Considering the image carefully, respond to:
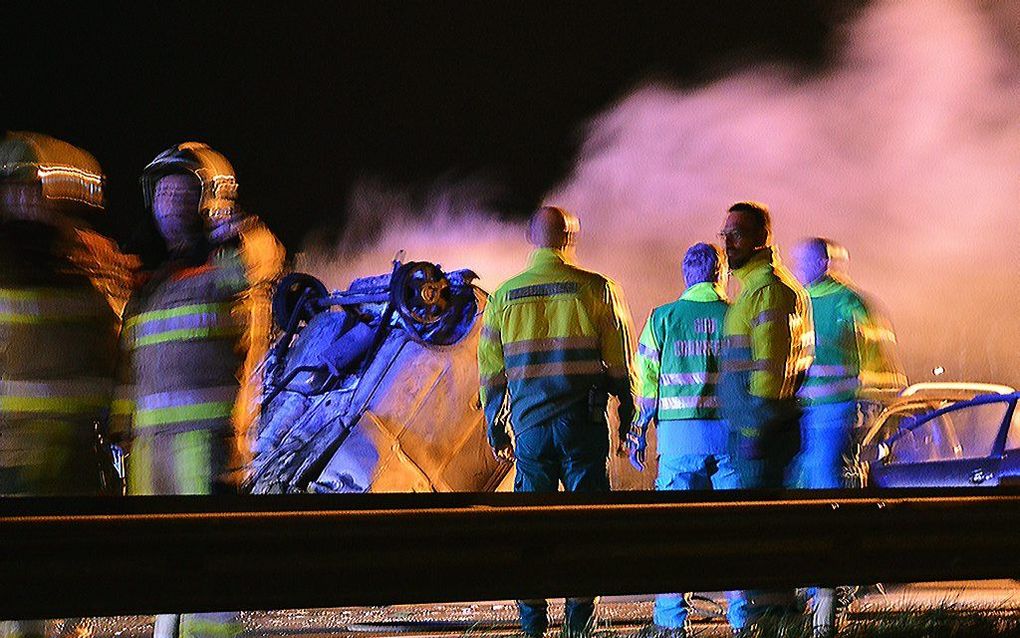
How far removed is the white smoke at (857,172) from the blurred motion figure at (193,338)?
8676 millimetres

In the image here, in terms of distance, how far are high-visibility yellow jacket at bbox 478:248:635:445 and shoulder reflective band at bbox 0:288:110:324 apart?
2068 mm

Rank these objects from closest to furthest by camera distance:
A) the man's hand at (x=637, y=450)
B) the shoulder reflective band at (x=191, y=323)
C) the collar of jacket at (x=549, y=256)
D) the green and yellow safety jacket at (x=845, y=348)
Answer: the shoulder reflective band at (x=191, y=323) < the collar of jacket at (x=549, y=256) < the green and yellow safety jacket at (x=845, y=348) < the man's hand at (x=637, y=450)

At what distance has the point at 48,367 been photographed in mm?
4086

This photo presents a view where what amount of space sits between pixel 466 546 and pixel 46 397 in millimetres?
1403

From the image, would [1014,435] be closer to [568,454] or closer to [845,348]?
[845,348]

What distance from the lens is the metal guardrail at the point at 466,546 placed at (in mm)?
3551

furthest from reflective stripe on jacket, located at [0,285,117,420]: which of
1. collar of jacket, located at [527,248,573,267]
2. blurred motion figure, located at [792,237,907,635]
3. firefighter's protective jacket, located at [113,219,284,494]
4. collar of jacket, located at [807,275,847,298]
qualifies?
collar of jacket, located at [807,275,847,298]

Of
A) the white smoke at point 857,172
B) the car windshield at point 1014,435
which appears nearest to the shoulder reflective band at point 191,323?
the car windshield at point 1014,435

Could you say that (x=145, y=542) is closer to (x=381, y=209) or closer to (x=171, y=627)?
(x=171, y=627)

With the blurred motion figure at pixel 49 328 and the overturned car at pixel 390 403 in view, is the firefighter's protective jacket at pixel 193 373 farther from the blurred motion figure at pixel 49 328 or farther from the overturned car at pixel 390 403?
the overturned car at pixel 390 403

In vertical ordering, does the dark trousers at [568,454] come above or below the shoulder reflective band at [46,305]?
below

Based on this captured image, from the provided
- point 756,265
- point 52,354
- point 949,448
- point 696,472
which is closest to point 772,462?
point 696,472

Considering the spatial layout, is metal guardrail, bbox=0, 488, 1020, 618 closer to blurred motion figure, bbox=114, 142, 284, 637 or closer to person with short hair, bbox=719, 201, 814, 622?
blurred motion figure, bbox=114, 142, 284, 637

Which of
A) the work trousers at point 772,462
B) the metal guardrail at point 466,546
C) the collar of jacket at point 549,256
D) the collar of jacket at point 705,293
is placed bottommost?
the metal guardrail at point 466,546
